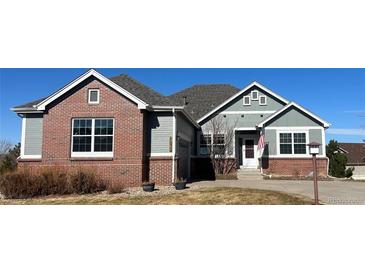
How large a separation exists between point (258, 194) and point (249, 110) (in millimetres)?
12758

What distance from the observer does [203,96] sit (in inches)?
1121

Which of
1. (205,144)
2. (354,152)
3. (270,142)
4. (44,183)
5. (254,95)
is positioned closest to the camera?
(44,183)

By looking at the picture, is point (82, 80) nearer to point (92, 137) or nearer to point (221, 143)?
point (92, 137)

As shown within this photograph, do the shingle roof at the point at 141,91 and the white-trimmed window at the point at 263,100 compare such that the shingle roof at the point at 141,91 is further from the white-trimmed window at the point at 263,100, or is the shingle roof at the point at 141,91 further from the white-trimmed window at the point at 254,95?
the white-trimmed window at the point at 263,100

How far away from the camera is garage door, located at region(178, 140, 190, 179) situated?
18.0 meters

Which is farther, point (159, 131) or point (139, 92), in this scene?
point (139, 92)

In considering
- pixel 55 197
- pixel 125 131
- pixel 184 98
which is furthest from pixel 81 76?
pixel 184 98

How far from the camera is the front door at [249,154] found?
902 inches

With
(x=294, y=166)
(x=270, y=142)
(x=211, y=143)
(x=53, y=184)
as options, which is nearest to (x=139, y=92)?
(x=53, y=184)

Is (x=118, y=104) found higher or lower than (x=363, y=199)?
higher

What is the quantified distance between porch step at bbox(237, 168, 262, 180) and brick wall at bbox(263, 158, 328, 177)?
3.18 feet

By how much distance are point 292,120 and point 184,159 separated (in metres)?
8.34

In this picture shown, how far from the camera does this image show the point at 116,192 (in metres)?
13.0
